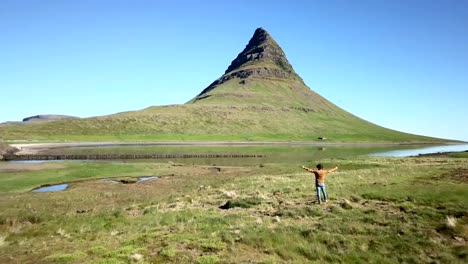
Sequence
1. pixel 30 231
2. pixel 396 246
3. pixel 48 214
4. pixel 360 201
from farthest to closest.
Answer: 1. pixel 48 214
2. pixel 360 201
3. pixel 30 231
4. pixel 396 246

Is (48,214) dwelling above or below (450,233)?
below

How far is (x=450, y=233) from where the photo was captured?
1609cm

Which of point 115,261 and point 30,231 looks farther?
point 30,231

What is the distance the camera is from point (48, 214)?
1055 inches

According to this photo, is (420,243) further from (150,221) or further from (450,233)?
(150,221)

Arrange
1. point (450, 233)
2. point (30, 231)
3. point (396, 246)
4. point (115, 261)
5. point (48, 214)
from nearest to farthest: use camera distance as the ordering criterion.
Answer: point (115, 261)
point (396, 246)
point (450, 233)
point (30, 231)
point (48, 214)

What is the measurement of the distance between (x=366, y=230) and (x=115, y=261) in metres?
→ 11.4

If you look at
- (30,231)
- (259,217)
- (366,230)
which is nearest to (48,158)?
(30,231)

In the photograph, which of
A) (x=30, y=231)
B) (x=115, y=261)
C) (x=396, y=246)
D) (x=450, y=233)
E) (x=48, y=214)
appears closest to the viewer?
(x=115, y=261)

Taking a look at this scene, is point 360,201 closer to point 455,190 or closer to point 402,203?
point 402,203

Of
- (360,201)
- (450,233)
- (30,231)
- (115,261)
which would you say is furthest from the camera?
(360,201)

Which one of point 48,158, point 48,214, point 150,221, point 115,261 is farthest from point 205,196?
point 48,158

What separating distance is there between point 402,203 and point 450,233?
6350 mm

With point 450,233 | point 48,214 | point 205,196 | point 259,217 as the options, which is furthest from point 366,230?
point 48,214
